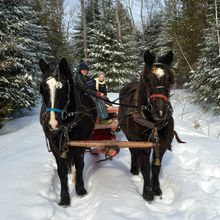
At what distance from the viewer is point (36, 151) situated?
591cm

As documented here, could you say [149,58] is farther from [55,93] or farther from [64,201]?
[64,201]

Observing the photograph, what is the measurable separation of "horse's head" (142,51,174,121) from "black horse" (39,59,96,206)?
3.88 feet

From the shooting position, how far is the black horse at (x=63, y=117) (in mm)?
2660

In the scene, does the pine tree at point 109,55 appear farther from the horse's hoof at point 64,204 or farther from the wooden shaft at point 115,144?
the horse's hoof at point 64,204

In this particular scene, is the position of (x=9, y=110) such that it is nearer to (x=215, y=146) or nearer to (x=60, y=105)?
(x=60, y=105)

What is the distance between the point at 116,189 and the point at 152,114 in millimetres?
1640

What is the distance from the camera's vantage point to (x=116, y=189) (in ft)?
11.7

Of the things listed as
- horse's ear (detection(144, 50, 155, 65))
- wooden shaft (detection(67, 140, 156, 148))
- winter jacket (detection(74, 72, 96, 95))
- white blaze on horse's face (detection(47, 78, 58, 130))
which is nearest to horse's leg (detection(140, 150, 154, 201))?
wooden shaft (detection(67, 140, 156, 148))

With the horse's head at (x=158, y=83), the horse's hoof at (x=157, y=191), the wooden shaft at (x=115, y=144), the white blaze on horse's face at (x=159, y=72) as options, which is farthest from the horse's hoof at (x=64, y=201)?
the white blaze on horse's face at (x=159, y=72)

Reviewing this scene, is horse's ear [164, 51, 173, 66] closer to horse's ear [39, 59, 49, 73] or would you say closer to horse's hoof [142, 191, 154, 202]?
horse's ear [39, 59, 49, 73]

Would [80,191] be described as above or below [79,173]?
below

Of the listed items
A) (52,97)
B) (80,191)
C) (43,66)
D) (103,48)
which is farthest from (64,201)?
(103,48)

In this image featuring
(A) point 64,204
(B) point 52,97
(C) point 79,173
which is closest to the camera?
(B) point 52,97

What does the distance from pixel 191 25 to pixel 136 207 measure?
12552 millimetres
